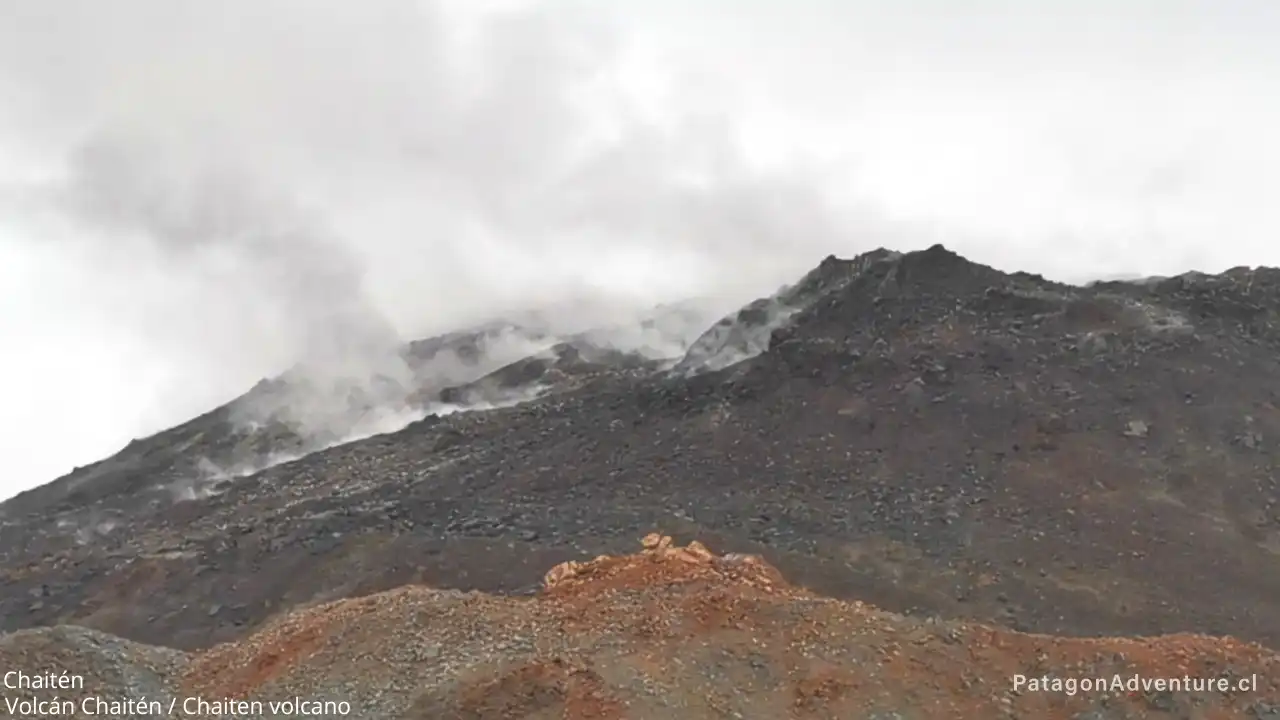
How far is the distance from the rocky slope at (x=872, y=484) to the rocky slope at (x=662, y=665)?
349 inches

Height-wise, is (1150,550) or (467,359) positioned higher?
(467,359)

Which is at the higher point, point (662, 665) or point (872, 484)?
point (872, 484)

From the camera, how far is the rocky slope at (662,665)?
2564 cm

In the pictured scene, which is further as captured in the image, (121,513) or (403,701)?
(121,513)

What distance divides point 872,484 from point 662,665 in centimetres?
2482

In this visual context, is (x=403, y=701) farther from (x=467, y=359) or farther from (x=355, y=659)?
(x=467, y=359)

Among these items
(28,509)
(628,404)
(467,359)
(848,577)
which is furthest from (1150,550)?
(467,359)

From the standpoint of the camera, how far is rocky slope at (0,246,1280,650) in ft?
138

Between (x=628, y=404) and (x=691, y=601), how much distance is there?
110 ft

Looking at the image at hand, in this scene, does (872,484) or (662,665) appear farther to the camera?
(872,484)

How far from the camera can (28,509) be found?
87500 mm

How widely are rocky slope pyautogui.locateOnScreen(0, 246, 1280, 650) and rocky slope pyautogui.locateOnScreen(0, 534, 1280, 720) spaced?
8.86 metres

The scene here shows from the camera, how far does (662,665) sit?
26.8m

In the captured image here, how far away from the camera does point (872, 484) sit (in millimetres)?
49594
